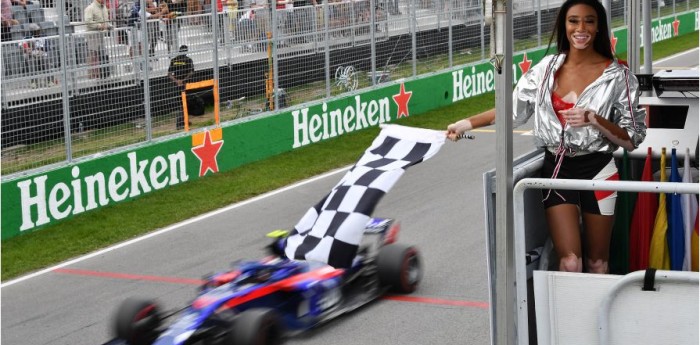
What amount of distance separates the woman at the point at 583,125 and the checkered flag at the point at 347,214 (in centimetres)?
219

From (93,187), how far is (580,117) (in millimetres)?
8445

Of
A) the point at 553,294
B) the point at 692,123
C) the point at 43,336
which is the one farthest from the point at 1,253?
the point at 553,294

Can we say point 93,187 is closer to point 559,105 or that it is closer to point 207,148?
point 207,148

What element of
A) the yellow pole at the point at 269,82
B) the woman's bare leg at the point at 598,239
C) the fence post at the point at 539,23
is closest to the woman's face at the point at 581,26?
the woman's bare leg at the point at 598,239

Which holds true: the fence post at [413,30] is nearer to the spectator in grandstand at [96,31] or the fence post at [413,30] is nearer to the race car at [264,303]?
the spectator in grandstand at [96,31]

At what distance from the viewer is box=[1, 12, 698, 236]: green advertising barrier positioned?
11320 millimetres

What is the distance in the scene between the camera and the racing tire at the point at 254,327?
6.77 m

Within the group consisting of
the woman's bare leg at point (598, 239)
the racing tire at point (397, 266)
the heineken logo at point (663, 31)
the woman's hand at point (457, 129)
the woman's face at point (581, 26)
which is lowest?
the racing tire at point (397, 266)

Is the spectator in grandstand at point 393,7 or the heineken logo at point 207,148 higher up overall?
the spectator in grandstand at point 393,7

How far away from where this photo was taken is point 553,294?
13.0ft

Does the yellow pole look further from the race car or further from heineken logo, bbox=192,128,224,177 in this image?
the race car

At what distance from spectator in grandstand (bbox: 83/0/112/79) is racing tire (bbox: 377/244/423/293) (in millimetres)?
5331

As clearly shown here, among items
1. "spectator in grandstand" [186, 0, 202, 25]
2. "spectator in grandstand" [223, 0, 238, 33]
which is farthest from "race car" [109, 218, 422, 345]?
"spectator in grandstand" [223, 0, 238, 33]

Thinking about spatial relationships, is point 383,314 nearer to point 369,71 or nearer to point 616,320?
point 616,320
